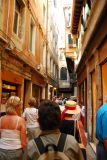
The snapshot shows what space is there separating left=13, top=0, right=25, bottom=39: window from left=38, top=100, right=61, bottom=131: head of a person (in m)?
9.29

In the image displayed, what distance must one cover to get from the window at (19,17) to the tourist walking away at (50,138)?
9320 millimetres

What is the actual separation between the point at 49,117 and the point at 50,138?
196 mm

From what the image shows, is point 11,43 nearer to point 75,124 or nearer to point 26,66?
point 26,66

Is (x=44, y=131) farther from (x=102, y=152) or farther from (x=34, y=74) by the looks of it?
(x=34, y=74)

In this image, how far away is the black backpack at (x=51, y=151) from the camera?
6.51 feet

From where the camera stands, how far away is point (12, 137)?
386 centimetres

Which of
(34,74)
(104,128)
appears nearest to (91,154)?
(104,128)

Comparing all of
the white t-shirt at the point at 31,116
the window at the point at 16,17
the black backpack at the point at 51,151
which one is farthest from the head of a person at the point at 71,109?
the window at the point at 16,17

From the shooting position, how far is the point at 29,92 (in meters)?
13.9

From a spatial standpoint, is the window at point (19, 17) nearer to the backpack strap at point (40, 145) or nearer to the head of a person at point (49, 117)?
the head of a person at point (49, 117)

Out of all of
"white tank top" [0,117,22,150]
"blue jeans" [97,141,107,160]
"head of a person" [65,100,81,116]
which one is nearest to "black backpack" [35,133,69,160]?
"white tank top" [0,117,22,150]

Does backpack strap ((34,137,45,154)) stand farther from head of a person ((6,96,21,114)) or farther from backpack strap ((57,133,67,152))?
head of a person ((6,96,21,114))

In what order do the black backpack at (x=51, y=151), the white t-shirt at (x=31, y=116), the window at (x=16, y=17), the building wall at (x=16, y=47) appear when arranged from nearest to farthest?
the black backpack at (x=51, y=151)
the white t-shirt at (x=31, y=116)
the building wall at (x=16, y=47)
the window at (x=16, y=17)

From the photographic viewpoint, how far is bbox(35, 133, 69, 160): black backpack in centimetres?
198
